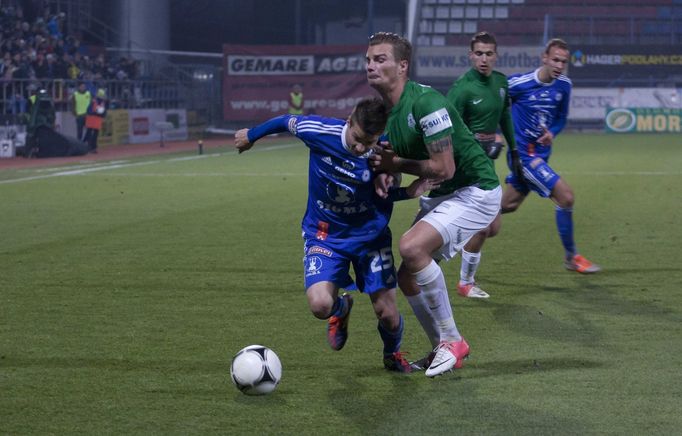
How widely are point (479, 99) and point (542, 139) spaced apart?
153cm

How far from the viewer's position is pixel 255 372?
18.6 feet

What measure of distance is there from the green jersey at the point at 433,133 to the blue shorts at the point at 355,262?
0.54 m

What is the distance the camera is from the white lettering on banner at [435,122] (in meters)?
6.00

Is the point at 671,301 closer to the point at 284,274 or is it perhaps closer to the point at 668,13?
the point at 284,274

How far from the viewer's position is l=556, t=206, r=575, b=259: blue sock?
1018 centimetres

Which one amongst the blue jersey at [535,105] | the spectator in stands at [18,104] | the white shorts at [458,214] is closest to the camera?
the white shorts at [458,214]

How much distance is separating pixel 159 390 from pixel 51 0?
34.0 m

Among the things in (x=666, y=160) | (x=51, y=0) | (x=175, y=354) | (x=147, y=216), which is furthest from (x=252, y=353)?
(x=51, y=0)

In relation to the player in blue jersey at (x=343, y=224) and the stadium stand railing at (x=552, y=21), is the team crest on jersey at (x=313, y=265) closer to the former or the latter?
the player in blue jersey at (x=343, y=224)

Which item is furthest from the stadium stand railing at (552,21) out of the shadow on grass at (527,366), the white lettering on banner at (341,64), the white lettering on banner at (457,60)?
the shadow on grass at (527,366)

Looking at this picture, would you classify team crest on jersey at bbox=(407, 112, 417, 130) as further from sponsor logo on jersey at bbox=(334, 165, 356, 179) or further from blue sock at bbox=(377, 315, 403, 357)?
blue sock at bbox=(377, 315, 403, 357)

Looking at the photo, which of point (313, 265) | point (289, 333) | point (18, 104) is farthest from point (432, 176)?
point (18, 104)

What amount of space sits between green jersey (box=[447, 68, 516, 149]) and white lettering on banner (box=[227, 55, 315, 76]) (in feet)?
98.4

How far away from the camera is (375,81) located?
612 centimetres
